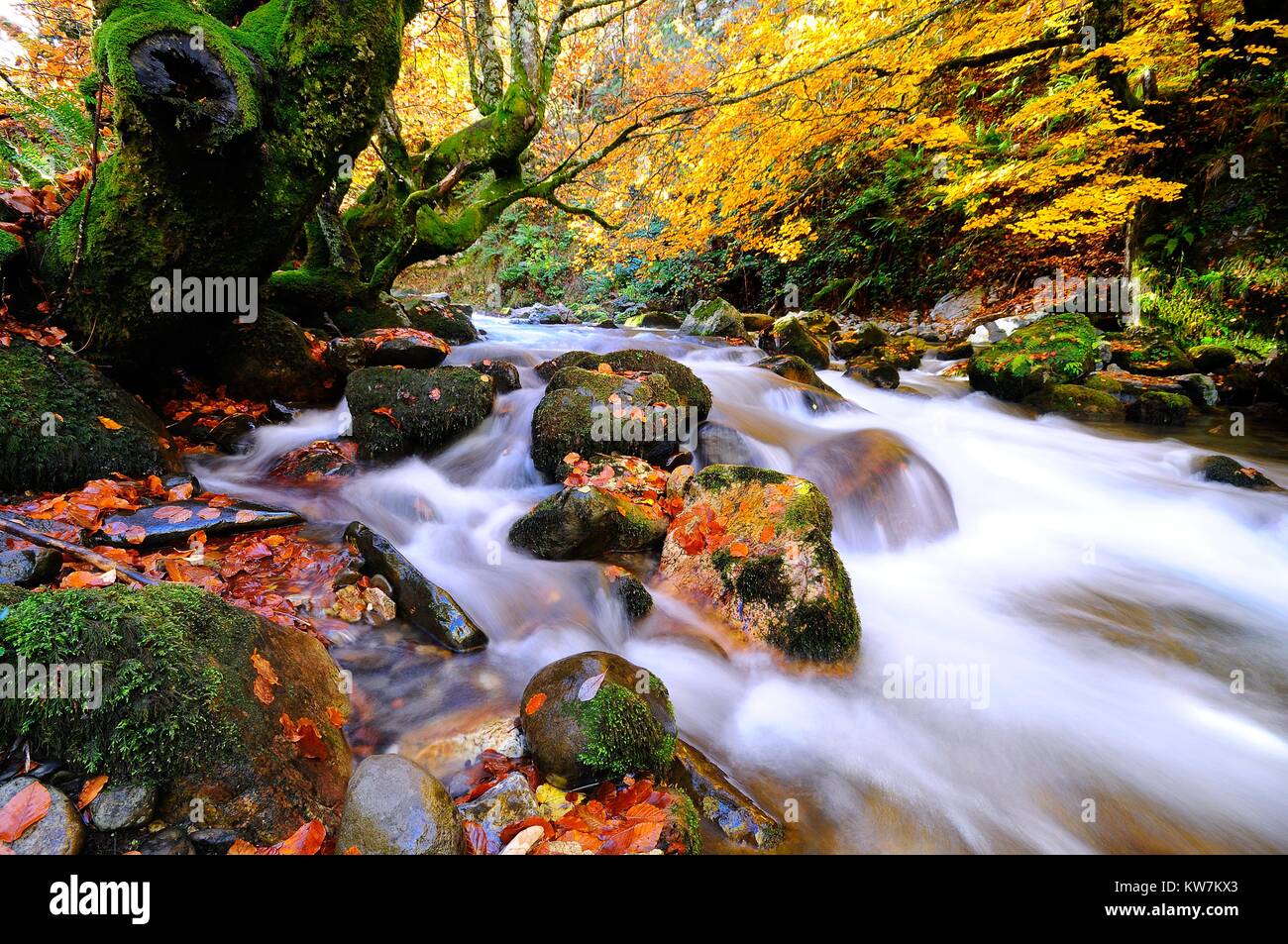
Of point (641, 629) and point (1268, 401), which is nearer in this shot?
point (641, 629)

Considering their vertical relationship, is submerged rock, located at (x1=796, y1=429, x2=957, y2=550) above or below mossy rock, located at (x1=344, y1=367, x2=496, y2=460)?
below

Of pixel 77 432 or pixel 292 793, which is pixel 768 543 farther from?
pixel 77 432

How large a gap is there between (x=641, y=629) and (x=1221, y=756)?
3486mm

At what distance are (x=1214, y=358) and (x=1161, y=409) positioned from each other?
2195mm

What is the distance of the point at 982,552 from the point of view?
5.05 meters

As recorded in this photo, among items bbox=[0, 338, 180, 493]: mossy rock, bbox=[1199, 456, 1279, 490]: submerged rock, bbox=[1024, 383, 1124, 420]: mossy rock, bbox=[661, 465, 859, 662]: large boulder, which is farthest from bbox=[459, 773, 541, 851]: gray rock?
bbox=[1024, 383, 1124, 420]: mossy rock

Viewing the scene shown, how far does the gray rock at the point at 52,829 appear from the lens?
132cm

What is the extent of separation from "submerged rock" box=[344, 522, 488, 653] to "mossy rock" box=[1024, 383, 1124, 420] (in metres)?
9.36

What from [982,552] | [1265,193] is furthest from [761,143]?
[1265,193]

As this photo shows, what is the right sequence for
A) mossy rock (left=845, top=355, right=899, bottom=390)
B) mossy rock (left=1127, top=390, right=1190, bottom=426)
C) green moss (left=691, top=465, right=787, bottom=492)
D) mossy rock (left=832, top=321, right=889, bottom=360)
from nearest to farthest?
green moss (left=691, top=465, right=787, bottom=492) < mossy rock (left=1127, top=390, right=1190, bottom=426) < mossy rock (left=845, top=355, right=899, bottom=390) < mossy rock (left=832, top=321, right=889, bottom=360)

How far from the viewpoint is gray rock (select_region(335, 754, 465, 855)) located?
163cm

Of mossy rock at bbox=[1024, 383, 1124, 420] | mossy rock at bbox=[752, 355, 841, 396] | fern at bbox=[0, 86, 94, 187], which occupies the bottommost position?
mossy rock at bbox=[1024, 383, 1124, 420]

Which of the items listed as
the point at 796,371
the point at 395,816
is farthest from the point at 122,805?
the point at 796,371

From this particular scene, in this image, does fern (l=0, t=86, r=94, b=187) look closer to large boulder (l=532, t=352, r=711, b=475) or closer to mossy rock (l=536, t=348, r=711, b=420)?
large boulder (l=532, t=352, r=711, b=475)
